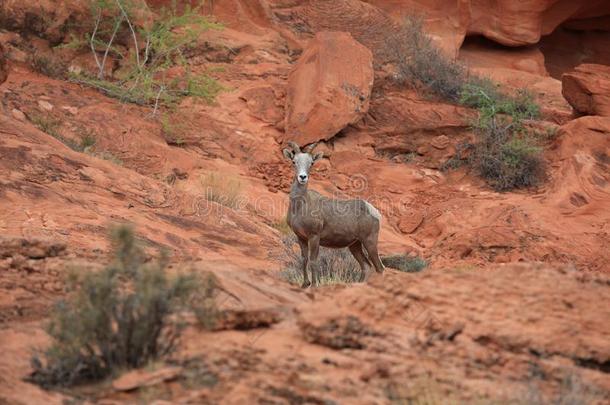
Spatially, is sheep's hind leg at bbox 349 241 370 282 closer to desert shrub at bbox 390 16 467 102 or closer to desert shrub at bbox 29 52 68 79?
desert shrub at bbox 29 52 68 79

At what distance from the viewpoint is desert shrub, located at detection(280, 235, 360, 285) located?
1120 centimetres

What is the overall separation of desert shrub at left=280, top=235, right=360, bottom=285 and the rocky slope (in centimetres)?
39

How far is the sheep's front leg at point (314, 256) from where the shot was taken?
34.6ft

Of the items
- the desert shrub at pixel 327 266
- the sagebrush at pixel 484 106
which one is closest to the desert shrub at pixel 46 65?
the desert shrub at pixel 327 266

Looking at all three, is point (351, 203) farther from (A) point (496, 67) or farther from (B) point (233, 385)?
(A) point (496, 67)

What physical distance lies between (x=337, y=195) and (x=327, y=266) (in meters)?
6.04

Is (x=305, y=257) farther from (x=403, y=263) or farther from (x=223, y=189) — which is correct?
(x=223, y=189)

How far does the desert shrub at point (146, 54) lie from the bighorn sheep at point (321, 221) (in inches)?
326

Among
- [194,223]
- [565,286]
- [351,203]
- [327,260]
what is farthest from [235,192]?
[565,286]

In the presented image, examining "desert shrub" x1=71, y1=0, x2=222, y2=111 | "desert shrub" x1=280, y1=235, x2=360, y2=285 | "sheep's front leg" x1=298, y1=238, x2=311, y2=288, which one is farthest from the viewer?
"desert shrub" x1=71, y1=0, x2=222, y2=111

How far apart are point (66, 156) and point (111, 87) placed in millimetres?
5733

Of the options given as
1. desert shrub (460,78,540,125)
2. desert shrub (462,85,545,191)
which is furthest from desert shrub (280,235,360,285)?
desert shrub (460,78,540,125)

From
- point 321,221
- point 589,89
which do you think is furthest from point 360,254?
point 589,89

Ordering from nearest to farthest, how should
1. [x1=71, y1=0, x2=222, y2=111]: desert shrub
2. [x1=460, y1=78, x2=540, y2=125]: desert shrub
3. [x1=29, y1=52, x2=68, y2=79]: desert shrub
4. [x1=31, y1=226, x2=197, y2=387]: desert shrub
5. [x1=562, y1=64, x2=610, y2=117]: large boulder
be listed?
[x1=31, y1=226, x2=197, y2=387]: desert shrub, [x1=29, y1=52, x2=68, y2=79]: desert shrub, [x1=71, y1=0, x2=222, y2=111]: desert shrub, [x1=562, y1=64, x2=610, y2=117]: large boulder, [x1=460, y1=78, x2=540, y2=125]: desert shrub
